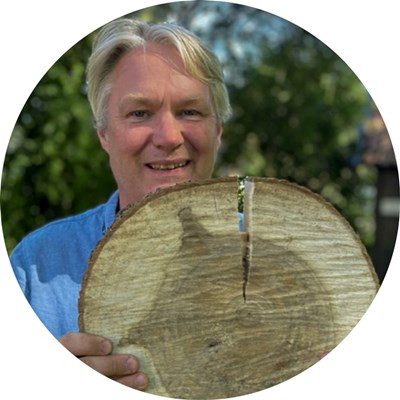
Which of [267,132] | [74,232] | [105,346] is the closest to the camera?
[105,346]

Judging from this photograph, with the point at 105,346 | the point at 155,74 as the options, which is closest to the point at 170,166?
the point at 155,74

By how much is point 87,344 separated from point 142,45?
0.71 m

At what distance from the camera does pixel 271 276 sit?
65.7 inches

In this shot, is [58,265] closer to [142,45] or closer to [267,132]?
Answer: [142,45]

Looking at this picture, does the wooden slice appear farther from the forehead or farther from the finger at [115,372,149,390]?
the forehead

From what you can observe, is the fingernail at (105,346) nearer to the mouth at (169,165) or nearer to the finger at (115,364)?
the finger at (115,364)

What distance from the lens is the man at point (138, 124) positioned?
1843mm

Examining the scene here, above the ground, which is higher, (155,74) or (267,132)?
(267,132)

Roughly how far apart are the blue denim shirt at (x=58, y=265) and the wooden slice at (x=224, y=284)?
25 cm

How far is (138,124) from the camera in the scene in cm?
186

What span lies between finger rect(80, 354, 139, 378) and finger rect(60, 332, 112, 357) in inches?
0.7

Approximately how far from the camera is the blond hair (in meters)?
1.86

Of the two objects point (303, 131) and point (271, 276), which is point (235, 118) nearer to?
point (303, 131)

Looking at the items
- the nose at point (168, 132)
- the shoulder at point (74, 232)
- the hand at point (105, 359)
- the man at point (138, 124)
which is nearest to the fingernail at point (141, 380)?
the hand at point (105, 359)
